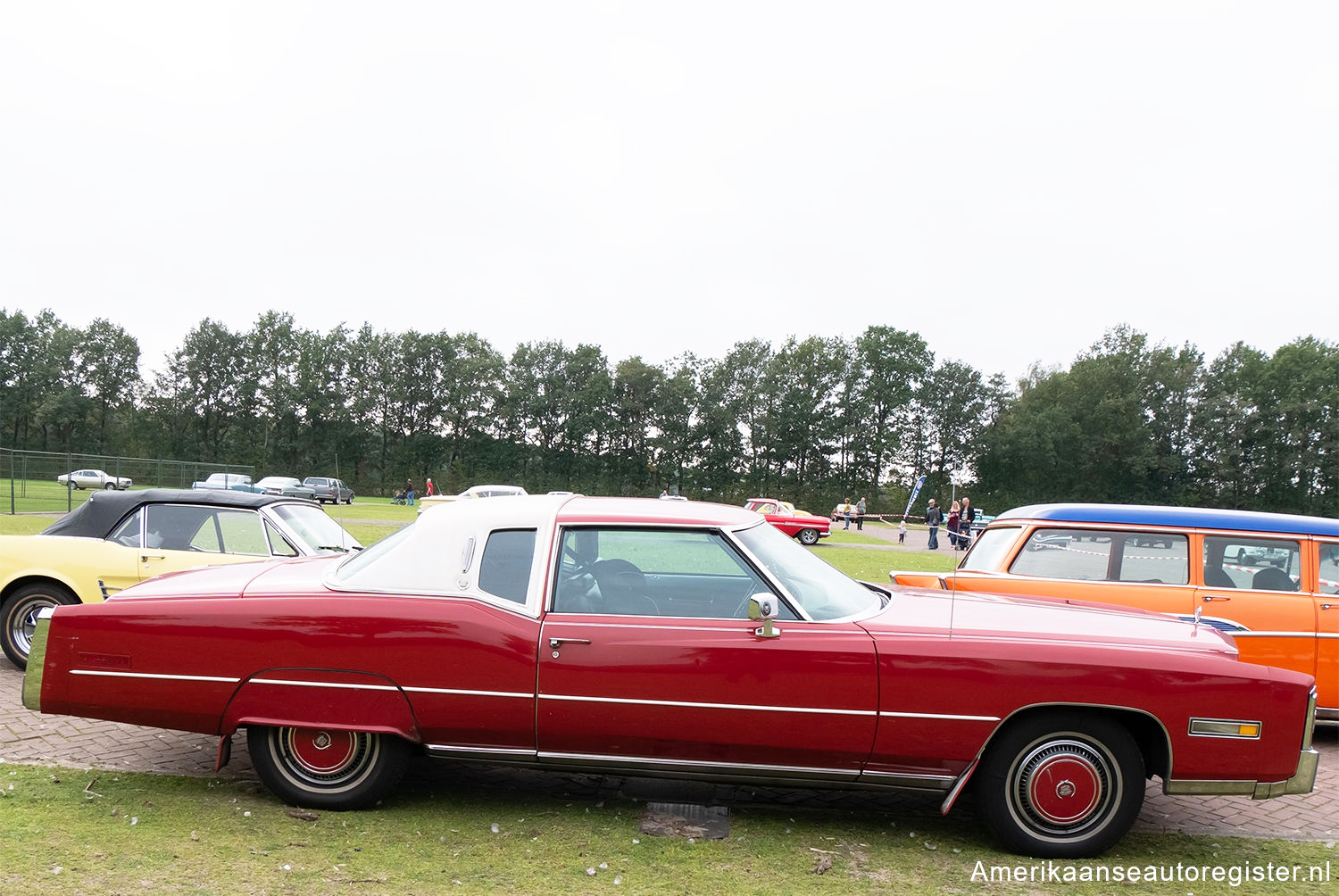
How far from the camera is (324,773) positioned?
3.90 metres

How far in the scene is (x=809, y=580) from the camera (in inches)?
158

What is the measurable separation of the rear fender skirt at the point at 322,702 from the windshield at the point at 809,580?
1796mm

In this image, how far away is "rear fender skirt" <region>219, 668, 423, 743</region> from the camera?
376cm

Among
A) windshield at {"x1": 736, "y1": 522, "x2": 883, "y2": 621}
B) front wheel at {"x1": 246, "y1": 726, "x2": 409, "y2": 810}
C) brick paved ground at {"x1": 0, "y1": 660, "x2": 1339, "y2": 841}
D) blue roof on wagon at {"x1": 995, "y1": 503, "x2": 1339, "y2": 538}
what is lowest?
brick paved ground at {"x1": 0, "y1": 660, "x2": 1339, "y2": 841}

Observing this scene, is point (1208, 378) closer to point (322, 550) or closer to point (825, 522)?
point (825, 522)

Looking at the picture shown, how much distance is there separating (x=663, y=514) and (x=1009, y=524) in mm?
3448

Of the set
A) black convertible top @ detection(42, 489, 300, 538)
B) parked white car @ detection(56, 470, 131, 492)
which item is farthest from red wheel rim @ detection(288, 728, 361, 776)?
parked white car @ detection(56, 470, 131, 492)

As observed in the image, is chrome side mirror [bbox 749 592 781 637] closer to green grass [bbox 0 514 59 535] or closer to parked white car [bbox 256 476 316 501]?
green grass [bbox 0 514 59 535]

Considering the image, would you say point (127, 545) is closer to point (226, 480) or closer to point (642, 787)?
point (642, 787)

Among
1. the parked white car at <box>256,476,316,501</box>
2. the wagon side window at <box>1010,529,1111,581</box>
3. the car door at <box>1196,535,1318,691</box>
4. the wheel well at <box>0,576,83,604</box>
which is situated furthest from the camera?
the parked white car at <box>256,476,316,501</box>

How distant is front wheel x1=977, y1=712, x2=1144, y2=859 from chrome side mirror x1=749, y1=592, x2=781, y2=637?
1.13m

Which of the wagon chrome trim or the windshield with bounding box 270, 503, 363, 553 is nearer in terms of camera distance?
the wagon chrome trim

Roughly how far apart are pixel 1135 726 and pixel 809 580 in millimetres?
1569

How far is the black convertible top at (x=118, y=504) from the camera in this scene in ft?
21.2
